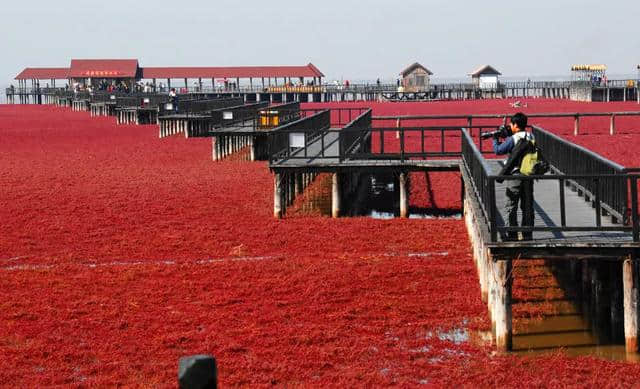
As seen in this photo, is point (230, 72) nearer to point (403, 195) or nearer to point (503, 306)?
point (403, 195)

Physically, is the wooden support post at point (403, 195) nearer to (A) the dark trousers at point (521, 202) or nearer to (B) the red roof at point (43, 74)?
(A) the dark trousers at point (521, 202)

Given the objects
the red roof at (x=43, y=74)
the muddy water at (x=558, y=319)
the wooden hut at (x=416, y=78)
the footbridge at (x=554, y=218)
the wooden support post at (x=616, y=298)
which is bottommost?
the muddy water at (x=558, y=319)

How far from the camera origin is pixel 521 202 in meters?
12.7

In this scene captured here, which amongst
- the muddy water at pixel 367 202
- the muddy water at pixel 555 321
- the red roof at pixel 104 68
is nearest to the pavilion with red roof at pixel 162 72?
the red roof at pixel 104 68

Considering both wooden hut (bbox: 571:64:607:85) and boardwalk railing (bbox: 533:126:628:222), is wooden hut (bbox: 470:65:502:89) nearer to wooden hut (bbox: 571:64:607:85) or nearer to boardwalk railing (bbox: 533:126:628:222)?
wooden hut (bbox: 571:64:607:85)

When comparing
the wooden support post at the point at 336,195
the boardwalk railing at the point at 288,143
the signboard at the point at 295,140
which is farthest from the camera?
the signboard at the point at 295,140

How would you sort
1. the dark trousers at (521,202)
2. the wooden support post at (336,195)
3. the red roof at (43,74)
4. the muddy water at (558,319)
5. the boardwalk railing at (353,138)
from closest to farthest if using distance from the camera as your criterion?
the muddy water at (558,319)
the dark trousers at (521,202)
the wooden support post at (336,195)
the boardwalk railing at (353,138)
the red roof at (43,74)

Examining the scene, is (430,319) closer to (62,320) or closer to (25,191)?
(62,320)

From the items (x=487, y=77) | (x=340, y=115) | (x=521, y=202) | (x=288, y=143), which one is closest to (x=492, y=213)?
(x=521, y=202)

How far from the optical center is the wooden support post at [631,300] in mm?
11961

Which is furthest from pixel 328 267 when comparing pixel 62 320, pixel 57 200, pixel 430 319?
pixel 57 200

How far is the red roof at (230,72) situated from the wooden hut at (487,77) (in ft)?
67.6

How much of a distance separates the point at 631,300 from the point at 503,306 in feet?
4.77

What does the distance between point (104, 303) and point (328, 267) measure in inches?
160
